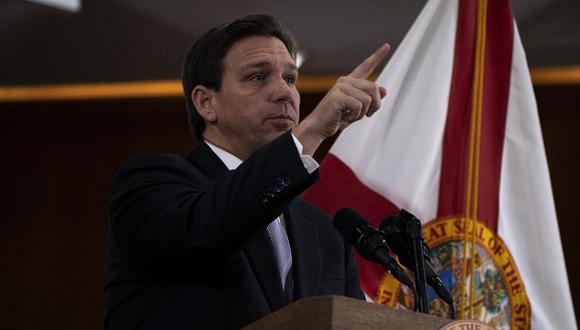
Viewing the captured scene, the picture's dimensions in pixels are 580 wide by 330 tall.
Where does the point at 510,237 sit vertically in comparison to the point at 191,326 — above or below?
above

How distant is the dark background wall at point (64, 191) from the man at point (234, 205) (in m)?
3.27

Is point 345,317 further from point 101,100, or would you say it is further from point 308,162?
point 101,100

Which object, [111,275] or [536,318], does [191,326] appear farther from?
[536,318]

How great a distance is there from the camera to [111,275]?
2000 millimetres

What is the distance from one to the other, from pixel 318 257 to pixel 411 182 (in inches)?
45.4

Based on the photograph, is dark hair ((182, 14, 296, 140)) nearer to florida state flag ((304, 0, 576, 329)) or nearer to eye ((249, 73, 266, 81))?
eye ((249, 73, 266, 81))

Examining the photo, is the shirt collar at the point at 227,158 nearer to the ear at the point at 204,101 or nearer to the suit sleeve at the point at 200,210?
the ear at the point at 204,101

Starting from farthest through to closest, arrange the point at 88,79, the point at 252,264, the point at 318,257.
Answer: the point at 88,79 < the point at 318,257 < the point at 252,264

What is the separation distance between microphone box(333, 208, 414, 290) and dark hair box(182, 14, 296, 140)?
0.62m

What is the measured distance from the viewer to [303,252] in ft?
6.81

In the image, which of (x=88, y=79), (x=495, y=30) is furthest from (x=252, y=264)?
(x=88, y=79)

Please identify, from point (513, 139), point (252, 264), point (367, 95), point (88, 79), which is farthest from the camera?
point (88, 79)

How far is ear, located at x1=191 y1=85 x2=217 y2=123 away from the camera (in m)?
2.32

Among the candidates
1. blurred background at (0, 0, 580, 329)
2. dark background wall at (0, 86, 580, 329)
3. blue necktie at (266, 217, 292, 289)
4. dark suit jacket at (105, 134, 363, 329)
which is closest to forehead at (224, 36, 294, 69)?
dark suit jacket at (105, 134, 363, 329)
